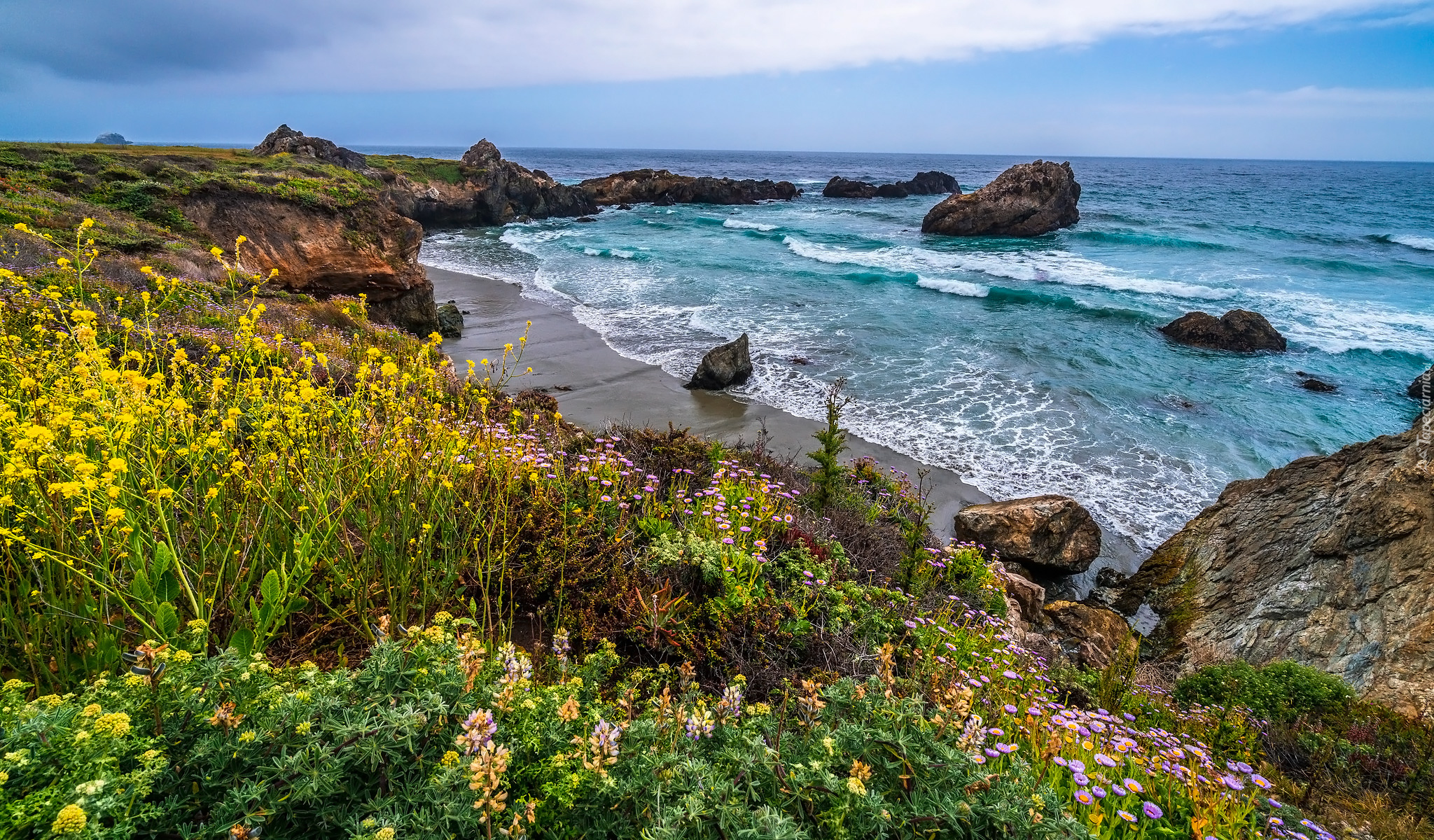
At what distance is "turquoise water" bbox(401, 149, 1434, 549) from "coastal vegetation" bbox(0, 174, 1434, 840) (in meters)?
7.05

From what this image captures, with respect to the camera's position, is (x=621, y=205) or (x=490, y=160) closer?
(x=490, y=160)

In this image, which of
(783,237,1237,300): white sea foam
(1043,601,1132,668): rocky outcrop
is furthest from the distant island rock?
(1043,601,1132,668): rocky outcrop

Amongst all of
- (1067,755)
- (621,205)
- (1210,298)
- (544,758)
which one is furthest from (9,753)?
(621,205)

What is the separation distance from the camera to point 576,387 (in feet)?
45.5

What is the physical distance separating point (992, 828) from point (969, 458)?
1078 centimetres

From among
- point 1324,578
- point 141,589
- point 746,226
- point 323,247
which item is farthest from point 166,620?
point 746,226

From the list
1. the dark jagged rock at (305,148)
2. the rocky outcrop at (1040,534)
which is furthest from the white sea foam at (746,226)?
the rocky outcrop at (1040,534)

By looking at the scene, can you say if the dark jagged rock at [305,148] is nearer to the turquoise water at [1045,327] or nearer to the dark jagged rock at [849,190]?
the turquoise water at [1045,327]

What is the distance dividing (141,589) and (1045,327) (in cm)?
2327

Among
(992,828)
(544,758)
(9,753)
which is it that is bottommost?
(992,828)

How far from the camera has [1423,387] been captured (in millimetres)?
16078

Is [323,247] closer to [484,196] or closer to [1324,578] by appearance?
[1324,578]

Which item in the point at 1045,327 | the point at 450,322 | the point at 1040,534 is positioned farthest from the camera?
the point at 1045,327

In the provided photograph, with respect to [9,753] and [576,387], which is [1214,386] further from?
[9,753]
